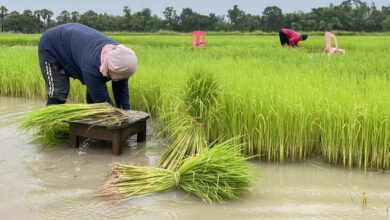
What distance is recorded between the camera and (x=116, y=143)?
3.37 m

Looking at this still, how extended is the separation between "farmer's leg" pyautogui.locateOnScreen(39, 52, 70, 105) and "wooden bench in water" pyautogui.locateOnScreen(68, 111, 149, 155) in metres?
0.47

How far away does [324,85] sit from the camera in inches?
149

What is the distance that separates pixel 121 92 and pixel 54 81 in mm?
614

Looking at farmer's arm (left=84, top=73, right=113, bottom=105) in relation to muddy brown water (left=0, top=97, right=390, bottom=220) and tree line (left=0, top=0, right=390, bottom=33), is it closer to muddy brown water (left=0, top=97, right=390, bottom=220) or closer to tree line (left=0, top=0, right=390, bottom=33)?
muddy brown water (left=0, top=97, right=390, bottom=220)

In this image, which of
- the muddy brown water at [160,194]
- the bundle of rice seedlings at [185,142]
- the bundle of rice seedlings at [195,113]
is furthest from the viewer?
the bundle of rice seedlings at [195,113]

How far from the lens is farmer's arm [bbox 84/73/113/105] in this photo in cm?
335

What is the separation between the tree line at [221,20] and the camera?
39.1 m

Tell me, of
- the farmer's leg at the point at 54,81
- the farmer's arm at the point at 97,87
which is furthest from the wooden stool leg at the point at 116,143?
the farmer's leg at the point at 54,81

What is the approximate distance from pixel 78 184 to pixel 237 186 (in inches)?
39.4

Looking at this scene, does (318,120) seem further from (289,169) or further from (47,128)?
(47,128)

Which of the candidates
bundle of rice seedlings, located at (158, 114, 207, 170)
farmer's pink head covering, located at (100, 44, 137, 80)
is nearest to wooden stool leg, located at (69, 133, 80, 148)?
farmer's pink head covering, located at (100, 44, 137, 80)

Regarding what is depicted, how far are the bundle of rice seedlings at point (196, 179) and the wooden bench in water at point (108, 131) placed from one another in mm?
673

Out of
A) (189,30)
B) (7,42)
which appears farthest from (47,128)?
(189,30)

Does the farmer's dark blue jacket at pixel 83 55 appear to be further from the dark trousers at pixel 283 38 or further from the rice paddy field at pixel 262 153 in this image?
the dark trousers at pixel 283 38
